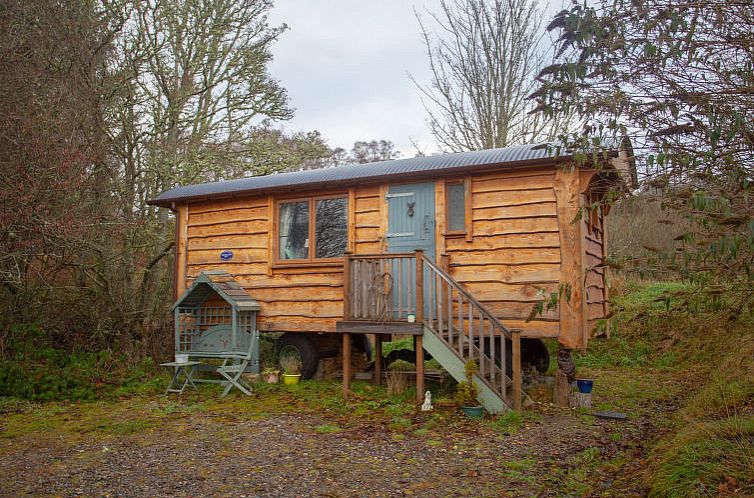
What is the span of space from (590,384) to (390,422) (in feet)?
9.44

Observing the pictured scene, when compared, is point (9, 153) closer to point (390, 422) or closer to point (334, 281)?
point (334, 281)

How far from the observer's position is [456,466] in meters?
5.43

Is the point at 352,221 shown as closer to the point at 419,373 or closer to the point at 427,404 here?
the point at 419,373

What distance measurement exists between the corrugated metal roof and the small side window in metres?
0.34

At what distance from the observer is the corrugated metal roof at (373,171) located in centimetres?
841

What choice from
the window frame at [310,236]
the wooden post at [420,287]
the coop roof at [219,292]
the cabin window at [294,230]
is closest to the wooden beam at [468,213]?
the wooden post at [420,287]

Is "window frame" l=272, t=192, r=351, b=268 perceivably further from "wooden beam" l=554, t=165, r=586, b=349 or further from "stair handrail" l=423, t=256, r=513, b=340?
"wooden beam" l=554, t=165, r=586, b=349

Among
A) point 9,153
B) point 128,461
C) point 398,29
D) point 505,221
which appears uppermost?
point 398,29

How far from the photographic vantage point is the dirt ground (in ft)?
16.0

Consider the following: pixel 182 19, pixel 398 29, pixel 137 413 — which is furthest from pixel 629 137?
pixel 398 29

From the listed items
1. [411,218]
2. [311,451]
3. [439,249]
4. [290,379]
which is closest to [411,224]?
[411,218]

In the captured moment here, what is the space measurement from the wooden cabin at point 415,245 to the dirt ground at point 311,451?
1292 millimetres

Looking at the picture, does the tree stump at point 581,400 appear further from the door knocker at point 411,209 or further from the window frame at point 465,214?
the door knocker at point 411,209

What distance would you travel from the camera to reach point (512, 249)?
8461 mm
